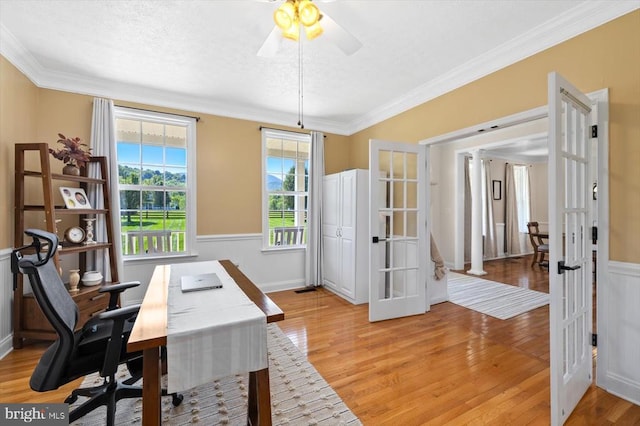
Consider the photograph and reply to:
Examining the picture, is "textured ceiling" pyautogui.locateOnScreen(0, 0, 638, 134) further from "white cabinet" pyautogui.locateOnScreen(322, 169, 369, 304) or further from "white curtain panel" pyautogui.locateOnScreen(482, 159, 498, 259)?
"white curtain panel" pyautogui.locateOnScreen(482, 159, 498, 259)

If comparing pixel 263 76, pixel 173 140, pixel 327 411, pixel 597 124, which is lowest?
pixel 327 411

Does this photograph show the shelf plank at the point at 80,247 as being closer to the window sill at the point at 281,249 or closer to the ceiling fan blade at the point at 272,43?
the window sill at the point at 281,249

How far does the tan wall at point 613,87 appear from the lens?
1834 millimetres

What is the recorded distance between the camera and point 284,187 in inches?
175

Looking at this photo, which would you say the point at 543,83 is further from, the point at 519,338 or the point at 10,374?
the point at 10,374

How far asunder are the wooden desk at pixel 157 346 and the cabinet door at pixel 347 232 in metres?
2.13

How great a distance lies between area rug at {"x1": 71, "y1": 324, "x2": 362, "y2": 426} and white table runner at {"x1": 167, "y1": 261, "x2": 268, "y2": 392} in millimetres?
667

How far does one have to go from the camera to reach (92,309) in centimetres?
280

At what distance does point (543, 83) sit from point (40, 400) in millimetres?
4415

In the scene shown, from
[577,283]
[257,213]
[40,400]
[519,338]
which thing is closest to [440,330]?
[519,338]

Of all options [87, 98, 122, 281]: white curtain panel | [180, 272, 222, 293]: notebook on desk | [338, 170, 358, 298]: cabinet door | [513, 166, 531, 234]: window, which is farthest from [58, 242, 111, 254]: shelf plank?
[513, 166, 531, 234]: window

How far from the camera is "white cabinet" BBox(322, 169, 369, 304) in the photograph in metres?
3.71

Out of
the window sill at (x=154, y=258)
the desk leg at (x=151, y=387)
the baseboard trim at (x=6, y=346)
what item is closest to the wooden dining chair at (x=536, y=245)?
the window sill at (x=154, y=258)

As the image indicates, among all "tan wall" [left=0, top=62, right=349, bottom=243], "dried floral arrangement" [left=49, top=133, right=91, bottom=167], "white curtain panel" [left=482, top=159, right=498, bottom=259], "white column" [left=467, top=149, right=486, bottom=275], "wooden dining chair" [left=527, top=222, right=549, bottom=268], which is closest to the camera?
"dried floral arrangement" [left=49, top=133, right=91, bottom=167]
